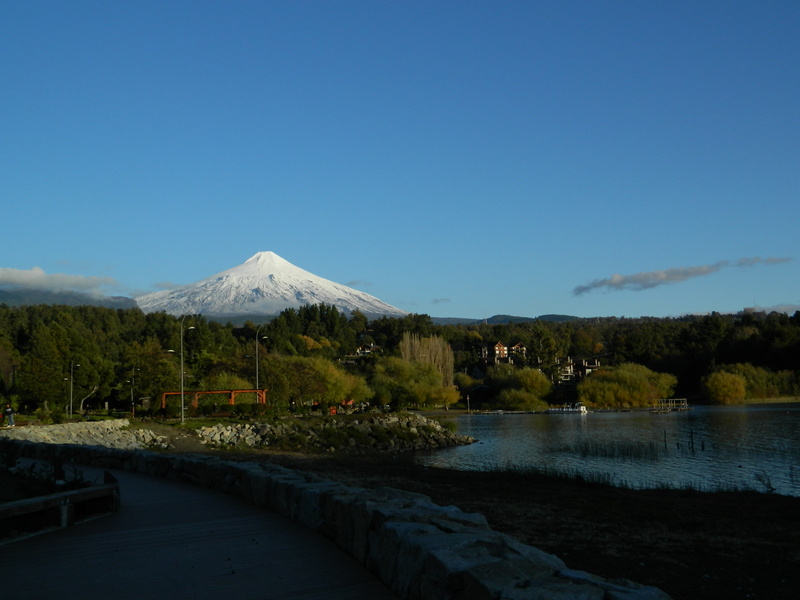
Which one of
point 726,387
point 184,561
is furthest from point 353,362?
point 184,561

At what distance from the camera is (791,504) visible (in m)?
14.3

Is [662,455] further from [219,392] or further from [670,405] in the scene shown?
[670,405]

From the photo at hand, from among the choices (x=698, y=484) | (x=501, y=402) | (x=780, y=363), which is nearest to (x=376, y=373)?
(x=501, y=402)

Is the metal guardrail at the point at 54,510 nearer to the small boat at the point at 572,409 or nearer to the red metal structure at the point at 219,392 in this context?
the red metal structure at the point at 219,392

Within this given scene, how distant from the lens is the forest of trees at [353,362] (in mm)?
59125

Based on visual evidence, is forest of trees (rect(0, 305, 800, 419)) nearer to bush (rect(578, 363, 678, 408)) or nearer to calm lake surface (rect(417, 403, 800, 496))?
bush (rect(578, 363, 678, 408))

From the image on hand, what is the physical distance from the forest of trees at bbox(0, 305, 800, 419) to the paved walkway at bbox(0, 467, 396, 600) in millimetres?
42926

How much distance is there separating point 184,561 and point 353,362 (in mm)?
108288

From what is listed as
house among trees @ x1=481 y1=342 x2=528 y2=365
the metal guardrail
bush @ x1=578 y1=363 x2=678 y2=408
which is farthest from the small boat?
the metal guardrail

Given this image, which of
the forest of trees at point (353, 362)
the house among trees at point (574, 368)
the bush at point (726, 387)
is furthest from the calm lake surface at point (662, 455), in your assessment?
the house among trees at point (574, 368)

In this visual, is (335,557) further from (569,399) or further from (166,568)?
(569,399)

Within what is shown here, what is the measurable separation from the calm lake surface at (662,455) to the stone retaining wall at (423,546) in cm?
1402

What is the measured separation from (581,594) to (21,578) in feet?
16.4

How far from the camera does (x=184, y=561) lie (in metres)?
6.97
